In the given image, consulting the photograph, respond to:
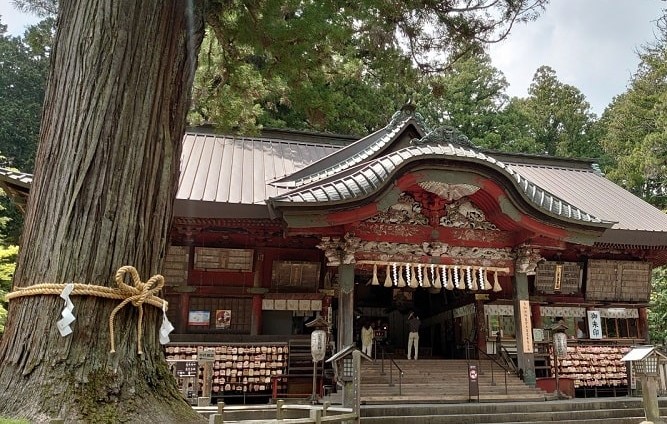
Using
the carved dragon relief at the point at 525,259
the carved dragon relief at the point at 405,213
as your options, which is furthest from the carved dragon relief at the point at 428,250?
the carved dragon relief at the point at 405,213

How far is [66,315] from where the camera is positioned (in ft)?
9.46

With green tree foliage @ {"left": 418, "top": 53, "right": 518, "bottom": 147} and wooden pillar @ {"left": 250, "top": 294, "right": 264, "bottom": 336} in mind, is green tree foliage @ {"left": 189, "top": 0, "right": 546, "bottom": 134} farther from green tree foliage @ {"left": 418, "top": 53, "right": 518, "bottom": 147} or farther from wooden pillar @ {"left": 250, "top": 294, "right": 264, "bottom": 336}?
green tree foliage @ {"left": 418, "top": 53, "right": 518, "bottom": 147}

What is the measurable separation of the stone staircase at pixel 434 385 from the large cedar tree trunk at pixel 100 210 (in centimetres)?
629

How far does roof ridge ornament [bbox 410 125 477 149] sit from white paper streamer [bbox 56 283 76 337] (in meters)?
7.92

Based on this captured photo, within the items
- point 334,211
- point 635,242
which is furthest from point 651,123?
point 334,211

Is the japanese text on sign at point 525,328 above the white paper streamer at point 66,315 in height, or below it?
above

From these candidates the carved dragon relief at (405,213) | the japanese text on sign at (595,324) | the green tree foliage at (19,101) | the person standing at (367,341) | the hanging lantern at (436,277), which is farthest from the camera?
the green tree foliage at (19,101)

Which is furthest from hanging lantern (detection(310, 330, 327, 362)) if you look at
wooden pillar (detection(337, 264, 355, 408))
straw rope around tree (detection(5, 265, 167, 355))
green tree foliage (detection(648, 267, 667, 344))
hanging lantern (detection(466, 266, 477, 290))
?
green tree foliage (detection(648, 267, 667, 344))

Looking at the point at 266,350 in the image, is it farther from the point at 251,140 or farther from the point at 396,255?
the point at 251,140

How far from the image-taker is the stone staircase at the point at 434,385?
9.20 m

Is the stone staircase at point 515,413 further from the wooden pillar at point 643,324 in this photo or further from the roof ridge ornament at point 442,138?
the roof ridge ornament at point 442,138

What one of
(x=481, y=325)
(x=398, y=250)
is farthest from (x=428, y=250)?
(x=481, y=325)

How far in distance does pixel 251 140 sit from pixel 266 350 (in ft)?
23.5

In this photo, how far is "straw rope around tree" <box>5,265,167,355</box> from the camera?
9.96ft
